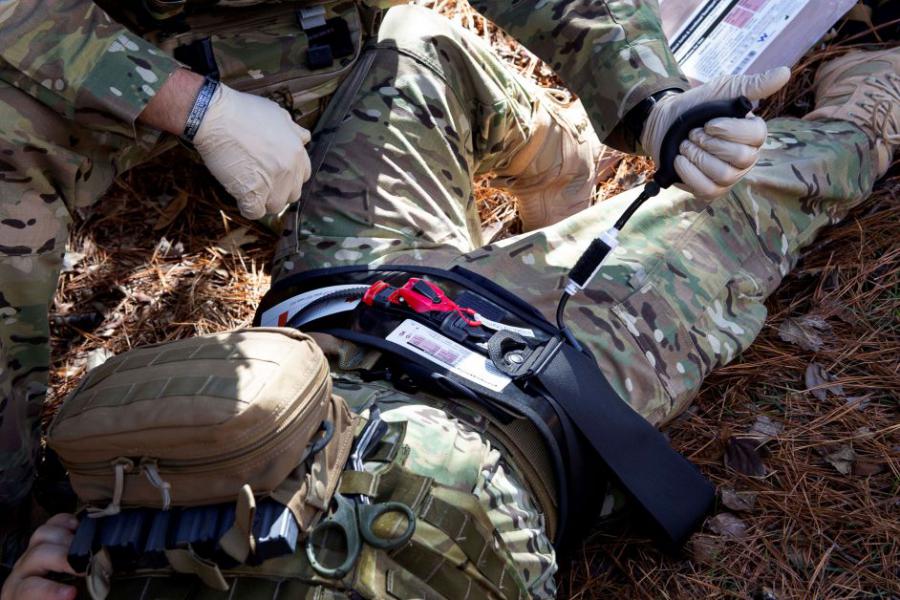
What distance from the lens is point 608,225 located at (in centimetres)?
199

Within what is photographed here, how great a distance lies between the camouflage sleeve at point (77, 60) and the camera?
170 cm

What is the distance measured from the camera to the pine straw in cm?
177

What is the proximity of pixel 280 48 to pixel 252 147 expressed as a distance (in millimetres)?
367

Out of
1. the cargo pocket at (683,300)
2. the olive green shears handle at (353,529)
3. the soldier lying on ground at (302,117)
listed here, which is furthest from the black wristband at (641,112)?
the olive green shears handle at (353,529)

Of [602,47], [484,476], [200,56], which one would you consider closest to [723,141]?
[602,47]

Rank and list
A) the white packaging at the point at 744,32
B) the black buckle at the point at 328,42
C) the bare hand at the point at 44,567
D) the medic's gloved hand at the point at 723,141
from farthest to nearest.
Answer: the white packaging at the point at 744,32, the black buckle at the point at 328,42, the medic's gloved hand at the point at 723,141, the bare hand at the point at 44,567

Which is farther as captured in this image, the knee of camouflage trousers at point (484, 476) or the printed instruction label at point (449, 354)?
the printed instruction label at point (449, 354)

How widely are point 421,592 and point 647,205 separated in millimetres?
1090

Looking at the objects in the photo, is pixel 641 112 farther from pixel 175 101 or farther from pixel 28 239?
pixel 28 239

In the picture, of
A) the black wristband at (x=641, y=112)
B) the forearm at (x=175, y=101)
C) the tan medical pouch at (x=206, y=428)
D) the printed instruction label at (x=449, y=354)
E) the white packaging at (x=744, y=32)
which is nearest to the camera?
the tan medical pouch at (x=206, y=428)

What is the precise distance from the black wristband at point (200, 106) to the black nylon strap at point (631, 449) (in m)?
0.89

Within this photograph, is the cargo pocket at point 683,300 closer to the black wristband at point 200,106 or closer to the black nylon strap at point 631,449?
the black nylon strap at point 631,449

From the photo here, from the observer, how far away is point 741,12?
2.65m

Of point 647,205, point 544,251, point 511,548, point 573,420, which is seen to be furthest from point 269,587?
point 647,205
